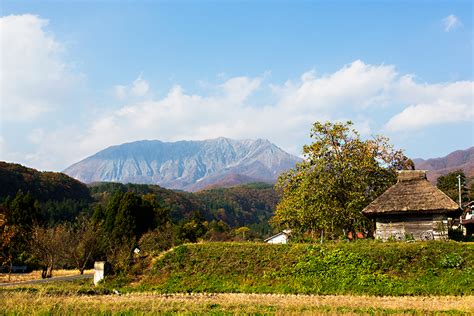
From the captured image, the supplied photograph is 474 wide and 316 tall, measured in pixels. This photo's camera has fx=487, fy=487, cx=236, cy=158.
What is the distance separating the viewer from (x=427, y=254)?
20.4 meters

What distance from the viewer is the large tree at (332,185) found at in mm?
29016

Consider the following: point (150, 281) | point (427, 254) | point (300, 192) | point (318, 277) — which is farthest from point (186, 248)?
point (427, 254)

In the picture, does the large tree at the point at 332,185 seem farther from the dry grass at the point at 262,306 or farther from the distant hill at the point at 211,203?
the distant hill at the point at 211,203

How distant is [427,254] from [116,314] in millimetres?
14067

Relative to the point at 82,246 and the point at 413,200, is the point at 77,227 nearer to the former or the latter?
the point at 82,246

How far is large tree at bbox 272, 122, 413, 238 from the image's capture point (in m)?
29.0

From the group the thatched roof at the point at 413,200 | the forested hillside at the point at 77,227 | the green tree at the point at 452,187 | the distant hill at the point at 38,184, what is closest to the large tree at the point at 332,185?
the thatched roof at the point at 413,200

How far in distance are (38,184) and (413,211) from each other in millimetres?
83071

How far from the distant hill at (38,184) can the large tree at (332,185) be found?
64984 mm

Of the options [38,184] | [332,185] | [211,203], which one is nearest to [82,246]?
[332,185]

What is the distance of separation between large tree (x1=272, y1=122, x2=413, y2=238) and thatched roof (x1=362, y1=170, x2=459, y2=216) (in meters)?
2.94

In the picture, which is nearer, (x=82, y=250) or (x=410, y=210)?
(x=410, y=210)

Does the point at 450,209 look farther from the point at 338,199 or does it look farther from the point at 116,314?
the point at 116,314

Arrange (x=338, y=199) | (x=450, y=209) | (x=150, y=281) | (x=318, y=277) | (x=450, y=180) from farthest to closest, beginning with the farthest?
(x=450, y=180) < (x=338, y=199) < (x=450, y=209) < (x=150, y=281) < (x=318, y=277)
